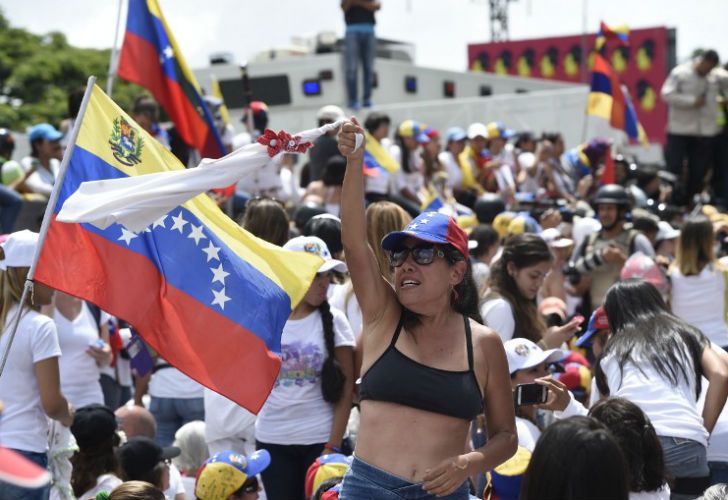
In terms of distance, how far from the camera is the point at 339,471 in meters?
6.10

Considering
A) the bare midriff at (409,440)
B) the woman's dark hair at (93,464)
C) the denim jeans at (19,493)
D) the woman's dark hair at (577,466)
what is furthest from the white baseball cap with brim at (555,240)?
the woman's dark hair at (577,466)

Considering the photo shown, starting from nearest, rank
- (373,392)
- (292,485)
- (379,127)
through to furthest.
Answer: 1. (373,392)
2. (292,485)
3. (379,127)

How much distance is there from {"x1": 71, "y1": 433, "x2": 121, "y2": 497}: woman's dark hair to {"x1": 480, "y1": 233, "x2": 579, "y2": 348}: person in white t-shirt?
2.32 m

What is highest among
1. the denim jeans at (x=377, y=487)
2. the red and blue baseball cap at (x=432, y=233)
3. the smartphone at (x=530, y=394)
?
the red and blue baseball cap at (x=432, y=233)

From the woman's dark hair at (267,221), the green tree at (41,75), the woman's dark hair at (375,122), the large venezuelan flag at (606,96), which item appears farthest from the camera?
the green tree at (41,75)

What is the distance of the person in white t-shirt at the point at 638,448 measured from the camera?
5.11 meters

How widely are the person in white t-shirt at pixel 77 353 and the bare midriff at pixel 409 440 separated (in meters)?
3.56

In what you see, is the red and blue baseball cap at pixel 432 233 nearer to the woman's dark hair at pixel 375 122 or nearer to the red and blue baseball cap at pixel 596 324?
the red and blue baseball cap at pixel 596 324

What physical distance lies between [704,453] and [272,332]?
2203mm

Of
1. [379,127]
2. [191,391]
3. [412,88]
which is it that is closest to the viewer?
[191,391]

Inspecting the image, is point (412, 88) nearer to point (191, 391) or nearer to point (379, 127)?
point (379, 127)

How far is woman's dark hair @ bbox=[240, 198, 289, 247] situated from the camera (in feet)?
24.9

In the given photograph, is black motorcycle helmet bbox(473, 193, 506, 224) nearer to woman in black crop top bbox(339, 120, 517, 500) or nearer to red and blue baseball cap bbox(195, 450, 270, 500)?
red and blue baseball cap bbox(195, 450, 270, 500)

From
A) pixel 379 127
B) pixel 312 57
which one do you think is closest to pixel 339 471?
pixel 379 127
